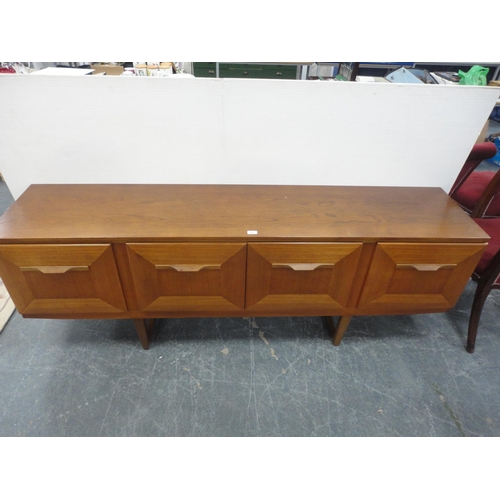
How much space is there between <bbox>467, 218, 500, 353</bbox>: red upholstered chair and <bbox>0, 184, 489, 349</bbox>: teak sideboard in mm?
256

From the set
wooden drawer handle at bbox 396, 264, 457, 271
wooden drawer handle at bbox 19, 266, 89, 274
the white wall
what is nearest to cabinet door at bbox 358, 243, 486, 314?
wooden drawer handle at bbox 396, 264, 457, 271

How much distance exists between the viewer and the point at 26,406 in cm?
117

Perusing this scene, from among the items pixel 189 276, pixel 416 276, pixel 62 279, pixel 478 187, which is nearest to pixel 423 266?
pixel 416 276

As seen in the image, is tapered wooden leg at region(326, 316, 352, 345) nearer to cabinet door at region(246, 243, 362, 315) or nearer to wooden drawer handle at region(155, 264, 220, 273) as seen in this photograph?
cabinet door at region(246, 243, 362, 315)

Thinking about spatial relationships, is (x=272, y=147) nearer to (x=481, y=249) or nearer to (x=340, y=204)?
(x=340, y=204)

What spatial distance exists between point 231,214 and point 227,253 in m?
0.16

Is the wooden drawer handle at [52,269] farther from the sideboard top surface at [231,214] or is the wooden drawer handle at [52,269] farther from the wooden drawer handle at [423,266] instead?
the wooden drawer handle at [423,266]

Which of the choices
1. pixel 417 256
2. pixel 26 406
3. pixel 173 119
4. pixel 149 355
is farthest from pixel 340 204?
pixel 26 406

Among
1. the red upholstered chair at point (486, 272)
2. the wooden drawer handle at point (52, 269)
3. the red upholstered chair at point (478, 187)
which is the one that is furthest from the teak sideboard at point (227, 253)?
the red upholstered chair at point (478, 187)

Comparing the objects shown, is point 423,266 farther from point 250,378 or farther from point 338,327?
point 250,378

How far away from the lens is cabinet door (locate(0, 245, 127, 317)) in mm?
986

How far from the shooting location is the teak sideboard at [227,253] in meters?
1.01

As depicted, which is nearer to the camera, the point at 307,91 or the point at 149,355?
the point at 307,91

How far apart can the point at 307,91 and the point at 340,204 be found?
417mm
